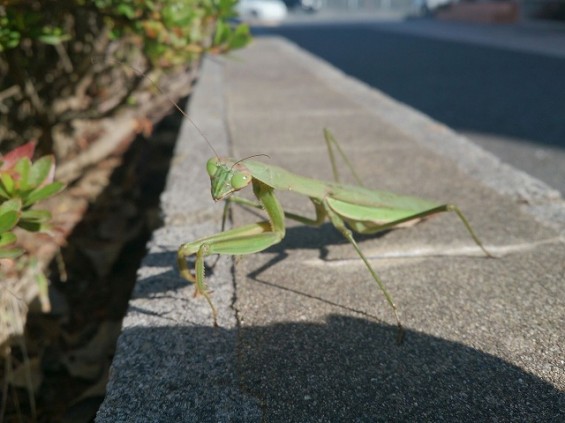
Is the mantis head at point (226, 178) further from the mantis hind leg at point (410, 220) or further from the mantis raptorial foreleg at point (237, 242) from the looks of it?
the mantis hind leg at point (410, 220)

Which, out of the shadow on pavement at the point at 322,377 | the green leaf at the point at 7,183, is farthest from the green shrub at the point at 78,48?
the shadow on pavement at the point at 322,377

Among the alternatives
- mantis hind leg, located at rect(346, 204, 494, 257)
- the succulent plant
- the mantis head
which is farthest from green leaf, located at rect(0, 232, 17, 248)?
mantis hind leg, located at rect(346, 204, 494, 257)

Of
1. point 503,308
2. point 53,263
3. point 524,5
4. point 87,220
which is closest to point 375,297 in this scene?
point 503,308

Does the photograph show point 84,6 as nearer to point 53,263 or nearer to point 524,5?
point 53,263

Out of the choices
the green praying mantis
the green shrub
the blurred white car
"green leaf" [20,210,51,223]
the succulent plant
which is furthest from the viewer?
the blurred white car

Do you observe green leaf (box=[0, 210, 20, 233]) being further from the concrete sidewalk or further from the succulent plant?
the concrete sidewalk

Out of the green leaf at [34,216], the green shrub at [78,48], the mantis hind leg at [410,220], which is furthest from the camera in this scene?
the green shrub at [78,48]
